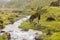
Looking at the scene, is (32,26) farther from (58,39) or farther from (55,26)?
(58,39)

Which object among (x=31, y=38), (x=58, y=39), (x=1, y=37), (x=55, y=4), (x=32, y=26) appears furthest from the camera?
(x=55, y=4)

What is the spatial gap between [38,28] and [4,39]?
14.5 meters

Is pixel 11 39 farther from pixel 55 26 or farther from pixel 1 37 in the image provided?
pixel 55 26

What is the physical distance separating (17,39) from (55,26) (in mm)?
12245

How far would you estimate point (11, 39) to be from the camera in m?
35.0

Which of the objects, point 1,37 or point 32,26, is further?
point 32,26

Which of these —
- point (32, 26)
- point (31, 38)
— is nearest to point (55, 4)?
point (32, 26)

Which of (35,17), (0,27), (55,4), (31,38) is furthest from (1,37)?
(55,4)

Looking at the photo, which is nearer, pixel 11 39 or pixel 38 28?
pixel 11 39

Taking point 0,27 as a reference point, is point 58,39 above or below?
above

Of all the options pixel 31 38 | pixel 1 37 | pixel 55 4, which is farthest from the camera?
pixel 55 4

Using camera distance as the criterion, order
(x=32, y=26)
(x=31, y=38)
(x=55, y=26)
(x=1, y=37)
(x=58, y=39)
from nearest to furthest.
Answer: (x=58, y=39) → (x=1, y=37) → (x=31, y=38) → (x=55, y=26) → (x=32, y=26)

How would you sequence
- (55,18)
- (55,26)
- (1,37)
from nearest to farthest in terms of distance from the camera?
(1,37) < (55,26) < (55,18)

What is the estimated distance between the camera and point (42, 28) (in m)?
45.4
